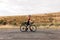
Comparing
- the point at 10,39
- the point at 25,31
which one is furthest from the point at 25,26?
the point at 10,39

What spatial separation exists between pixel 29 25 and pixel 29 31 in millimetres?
948

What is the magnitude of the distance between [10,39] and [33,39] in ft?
6.51

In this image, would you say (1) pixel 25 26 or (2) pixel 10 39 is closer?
(2) pixel 10 39

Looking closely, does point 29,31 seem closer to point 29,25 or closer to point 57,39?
point 29,25

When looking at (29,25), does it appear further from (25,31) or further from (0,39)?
(0,39)

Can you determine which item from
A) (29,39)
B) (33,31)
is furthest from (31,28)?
(29,39)

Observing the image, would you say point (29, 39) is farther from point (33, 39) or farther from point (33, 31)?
point (33, 31)

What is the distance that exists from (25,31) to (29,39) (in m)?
8.68

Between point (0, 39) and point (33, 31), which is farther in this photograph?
point (33, 31)

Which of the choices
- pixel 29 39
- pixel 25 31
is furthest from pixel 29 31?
pixel 29 39

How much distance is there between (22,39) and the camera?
2242 cm

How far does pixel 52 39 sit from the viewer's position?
22188 millimetres

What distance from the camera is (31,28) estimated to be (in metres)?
30.9

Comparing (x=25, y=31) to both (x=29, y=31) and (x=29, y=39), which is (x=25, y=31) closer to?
(x=29, y=31)
